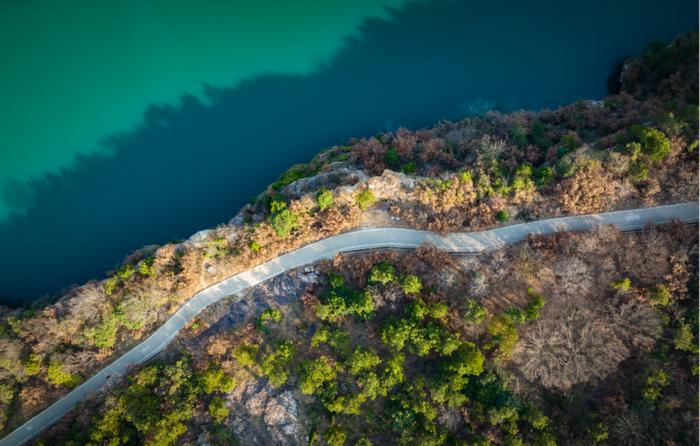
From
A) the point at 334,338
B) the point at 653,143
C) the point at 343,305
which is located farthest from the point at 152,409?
the point at 653,143

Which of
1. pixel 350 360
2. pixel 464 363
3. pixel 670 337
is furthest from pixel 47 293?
pixel 670 337

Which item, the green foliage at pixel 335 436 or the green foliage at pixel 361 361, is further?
the green foliage at pixel 361 361

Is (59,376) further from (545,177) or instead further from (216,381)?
(545,177)

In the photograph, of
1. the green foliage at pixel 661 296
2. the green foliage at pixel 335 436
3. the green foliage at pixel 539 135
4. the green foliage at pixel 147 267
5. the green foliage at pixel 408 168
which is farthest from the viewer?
the green foliage at pixel 539 135

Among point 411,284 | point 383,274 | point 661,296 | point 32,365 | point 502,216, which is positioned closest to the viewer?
point 661,296

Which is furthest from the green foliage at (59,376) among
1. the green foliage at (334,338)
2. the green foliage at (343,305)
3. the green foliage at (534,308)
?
the green foliage at (534,308)

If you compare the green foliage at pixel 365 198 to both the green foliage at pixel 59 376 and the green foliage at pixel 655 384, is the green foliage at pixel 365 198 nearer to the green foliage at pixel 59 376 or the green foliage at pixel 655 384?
the green foliage at pixel 655 384
